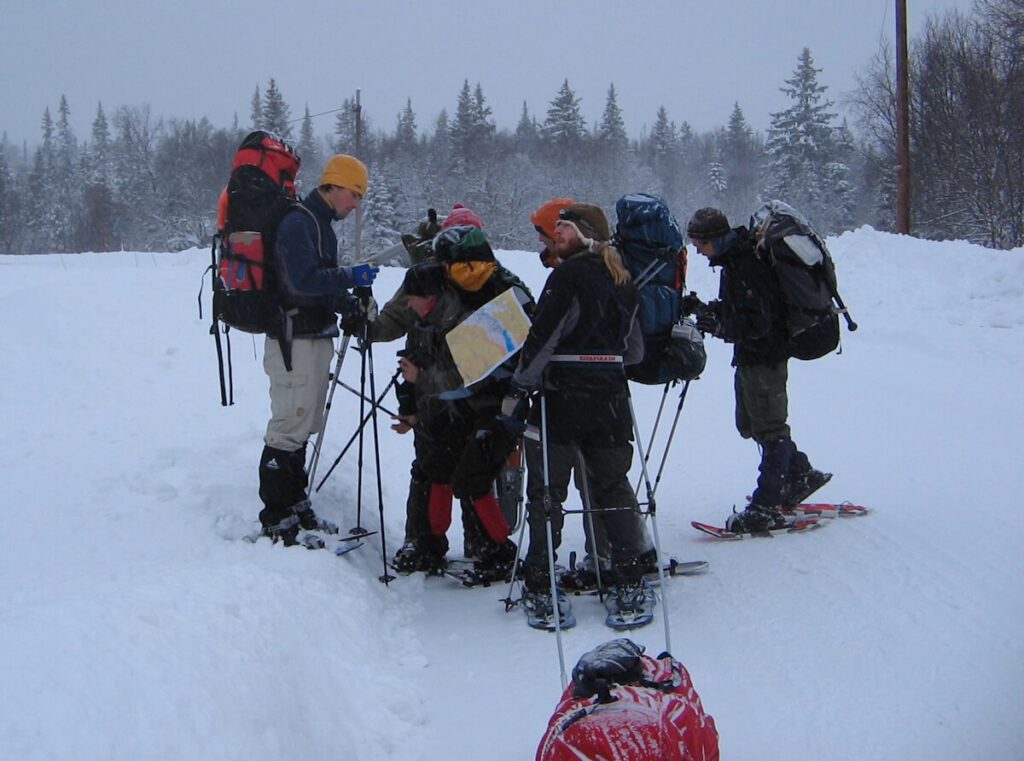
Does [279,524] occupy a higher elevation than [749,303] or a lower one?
lower

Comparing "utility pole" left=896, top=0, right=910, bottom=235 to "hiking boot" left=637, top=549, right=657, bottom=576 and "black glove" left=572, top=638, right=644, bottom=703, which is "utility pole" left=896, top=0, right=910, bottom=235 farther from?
"black glove" left=572, top=638, right=644, bottom=703

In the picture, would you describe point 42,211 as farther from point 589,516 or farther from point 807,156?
point 589,516

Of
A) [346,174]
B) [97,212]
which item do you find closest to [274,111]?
[97,212]

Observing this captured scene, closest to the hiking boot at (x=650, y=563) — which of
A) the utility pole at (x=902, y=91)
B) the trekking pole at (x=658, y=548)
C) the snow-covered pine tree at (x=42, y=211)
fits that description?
the trekking pole at (x=658, y=548)

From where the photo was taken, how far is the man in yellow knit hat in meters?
4.91

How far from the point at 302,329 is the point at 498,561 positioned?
1.89m

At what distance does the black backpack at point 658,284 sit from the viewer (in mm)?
4781

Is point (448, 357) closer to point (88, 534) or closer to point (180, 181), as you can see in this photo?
point (88, 534)

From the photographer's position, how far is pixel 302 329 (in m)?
5.06

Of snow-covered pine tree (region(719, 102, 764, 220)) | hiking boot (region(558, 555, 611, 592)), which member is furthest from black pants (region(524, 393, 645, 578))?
snow-covered pine tree (region(719, 102, 764, 220))

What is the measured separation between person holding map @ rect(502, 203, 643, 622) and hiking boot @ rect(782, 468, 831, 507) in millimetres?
1771

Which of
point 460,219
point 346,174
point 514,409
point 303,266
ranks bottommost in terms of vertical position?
point 514,409

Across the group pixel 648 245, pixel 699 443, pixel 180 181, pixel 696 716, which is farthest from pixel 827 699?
pixel 180 181

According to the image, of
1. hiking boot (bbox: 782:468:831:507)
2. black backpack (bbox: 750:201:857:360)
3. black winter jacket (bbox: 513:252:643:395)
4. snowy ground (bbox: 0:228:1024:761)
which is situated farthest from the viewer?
hiking boot (bbox: 782:468:831:507)
